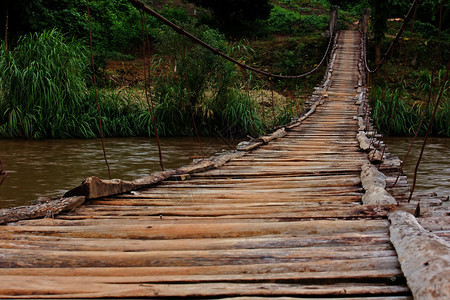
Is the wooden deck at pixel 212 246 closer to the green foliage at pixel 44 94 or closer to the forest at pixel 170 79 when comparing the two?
the forest at pixel 170 79

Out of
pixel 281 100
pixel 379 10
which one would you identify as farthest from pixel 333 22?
pixel 281 100

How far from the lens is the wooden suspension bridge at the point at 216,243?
107cm

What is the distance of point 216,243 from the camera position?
4.48 feet

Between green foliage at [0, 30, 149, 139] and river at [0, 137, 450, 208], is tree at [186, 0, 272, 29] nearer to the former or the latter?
green foliage at [0, 30, 149, 139]

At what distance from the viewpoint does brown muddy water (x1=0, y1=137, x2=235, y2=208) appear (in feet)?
13.9

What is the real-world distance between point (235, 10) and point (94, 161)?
813 centimetres

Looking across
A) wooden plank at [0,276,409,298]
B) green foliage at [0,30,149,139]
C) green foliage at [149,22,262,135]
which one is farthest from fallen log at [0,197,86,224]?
green foliage at [149,22,262,135]

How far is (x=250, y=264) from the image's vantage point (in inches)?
47.1

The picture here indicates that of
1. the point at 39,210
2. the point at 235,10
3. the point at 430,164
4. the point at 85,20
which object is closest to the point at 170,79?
the point at 430,164

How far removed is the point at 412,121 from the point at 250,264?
7185 mm

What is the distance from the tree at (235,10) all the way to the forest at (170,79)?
3cm

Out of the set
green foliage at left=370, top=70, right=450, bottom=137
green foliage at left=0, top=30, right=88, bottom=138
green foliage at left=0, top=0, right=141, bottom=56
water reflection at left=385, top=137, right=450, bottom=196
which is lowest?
water reflection at left=385, top=137, right=450, bottom=196

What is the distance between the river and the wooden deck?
226cm

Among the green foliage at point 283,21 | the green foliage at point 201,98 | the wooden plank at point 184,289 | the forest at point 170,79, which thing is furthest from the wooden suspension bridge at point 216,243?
the green foliage at point 283,21
